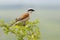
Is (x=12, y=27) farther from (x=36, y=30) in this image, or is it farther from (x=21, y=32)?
(x=36, y=30)

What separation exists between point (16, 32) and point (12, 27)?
5cm

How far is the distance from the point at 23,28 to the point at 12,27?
0.28 feet

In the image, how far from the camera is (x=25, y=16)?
2.29 meters

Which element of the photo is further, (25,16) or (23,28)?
(25,16)

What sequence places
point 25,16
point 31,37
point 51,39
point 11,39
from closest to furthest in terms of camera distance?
1. point 31,37
2. point 11,39
3. point 25,16
4. point 51,39

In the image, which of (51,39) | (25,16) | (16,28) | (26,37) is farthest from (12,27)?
(51,39)

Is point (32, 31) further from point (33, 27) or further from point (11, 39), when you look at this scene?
point (11, 39)

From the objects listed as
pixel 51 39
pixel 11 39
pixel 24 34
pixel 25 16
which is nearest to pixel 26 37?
pixel 24 34

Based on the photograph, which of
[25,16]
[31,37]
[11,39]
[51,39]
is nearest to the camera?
[31,37]

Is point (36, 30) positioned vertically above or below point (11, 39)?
above

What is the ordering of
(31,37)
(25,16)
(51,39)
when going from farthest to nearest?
1. (51,39)
2. (25,16)
3. (31,37)

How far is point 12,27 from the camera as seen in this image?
1.51 m

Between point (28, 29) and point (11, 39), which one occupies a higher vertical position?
point (28, 29)

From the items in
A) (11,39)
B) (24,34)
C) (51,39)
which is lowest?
(51,39)
